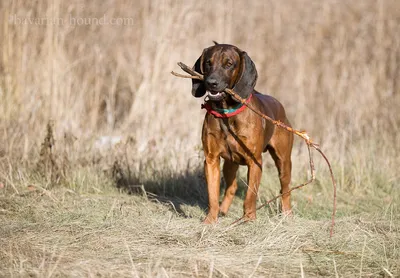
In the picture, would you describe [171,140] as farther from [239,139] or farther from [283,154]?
[239,139]

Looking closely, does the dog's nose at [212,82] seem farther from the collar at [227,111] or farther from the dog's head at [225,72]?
the collar at [227,111]

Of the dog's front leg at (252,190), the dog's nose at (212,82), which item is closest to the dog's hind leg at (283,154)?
the dog's front leg at (252,190)

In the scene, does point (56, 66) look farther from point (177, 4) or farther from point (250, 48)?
point (250, 48)

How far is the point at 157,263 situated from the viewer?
356 cm

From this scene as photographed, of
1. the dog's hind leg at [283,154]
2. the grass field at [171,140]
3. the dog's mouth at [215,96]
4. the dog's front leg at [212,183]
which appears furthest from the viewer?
the dog's hind leg at [283,154]

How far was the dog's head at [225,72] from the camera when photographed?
506cm

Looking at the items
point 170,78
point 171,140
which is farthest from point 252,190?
point 170,78

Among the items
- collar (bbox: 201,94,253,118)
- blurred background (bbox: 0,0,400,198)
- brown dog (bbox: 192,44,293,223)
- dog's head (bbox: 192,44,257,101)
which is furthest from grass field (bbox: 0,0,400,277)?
dog's head (bbox: 192,44,257,101)

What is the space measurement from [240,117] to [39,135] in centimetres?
301

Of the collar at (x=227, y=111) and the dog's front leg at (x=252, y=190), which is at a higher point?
the collar at (x=227, y=111)

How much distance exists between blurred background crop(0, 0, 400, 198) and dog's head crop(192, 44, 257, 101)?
198cm

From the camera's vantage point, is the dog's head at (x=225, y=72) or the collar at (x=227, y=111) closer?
the dog's head at (x=225, y=72)

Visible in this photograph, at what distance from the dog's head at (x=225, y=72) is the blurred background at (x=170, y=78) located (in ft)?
6.49

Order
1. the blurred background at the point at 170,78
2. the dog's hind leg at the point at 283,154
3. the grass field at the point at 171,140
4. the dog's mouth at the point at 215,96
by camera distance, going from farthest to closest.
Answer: the blurred background at the point at 170,78
the dog's hind leg at the point at 283,154
the dog's mouth at the point at 215,96
the grass field at the point at 171,140
